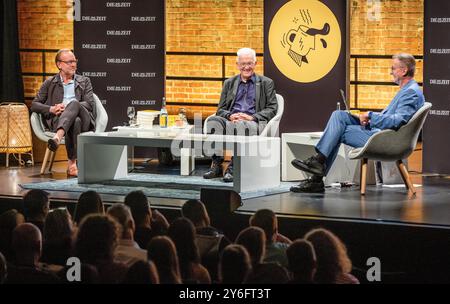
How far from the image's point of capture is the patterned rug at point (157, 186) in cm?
726

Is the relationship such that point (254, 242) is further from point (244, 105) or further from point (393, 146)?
point (244, 105)

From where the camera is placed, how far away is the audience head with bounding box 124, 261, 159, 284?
5082 millimetres

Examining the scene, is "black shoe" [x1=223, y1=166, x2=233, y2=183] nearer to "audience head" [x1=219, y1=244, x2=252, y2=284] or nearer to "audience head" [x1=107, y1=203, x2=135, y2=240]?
"audience head" [x1=107, y1=203, x2=135, y2=240]

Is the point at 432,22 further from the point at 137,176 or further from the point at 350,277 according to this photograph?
the point at 350,277

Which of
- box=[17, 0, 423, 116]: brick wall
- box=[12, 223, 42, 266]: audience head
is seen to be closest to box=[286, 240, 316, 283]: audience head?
box=[12, 223, 42, 266]: audience head

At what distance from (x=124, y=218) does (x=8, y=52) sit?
199 inches

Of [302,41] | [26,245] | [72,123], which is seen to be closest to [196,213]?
[26,245]

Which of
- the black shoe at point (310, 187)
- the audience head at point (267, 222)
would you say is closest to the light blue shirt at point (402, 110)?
the black shoe at point (310, 187)

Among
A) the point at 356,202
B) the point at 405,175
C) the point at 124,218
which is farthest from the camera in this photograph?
the point at 405,175

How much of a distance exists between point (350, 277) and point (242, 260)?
0.64 metres

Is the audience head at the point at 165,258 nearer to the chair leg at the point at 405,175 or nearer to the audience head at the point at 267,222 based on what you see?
the audience head at the point at 267,222

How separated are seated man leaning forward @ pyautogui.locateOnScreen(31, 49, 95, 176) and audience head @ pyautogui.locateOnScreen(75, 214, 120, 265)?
257 centimetres

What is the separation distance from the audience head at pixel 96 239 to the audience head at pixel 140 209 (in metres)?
0.49

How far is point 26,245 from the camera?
19.0ft
